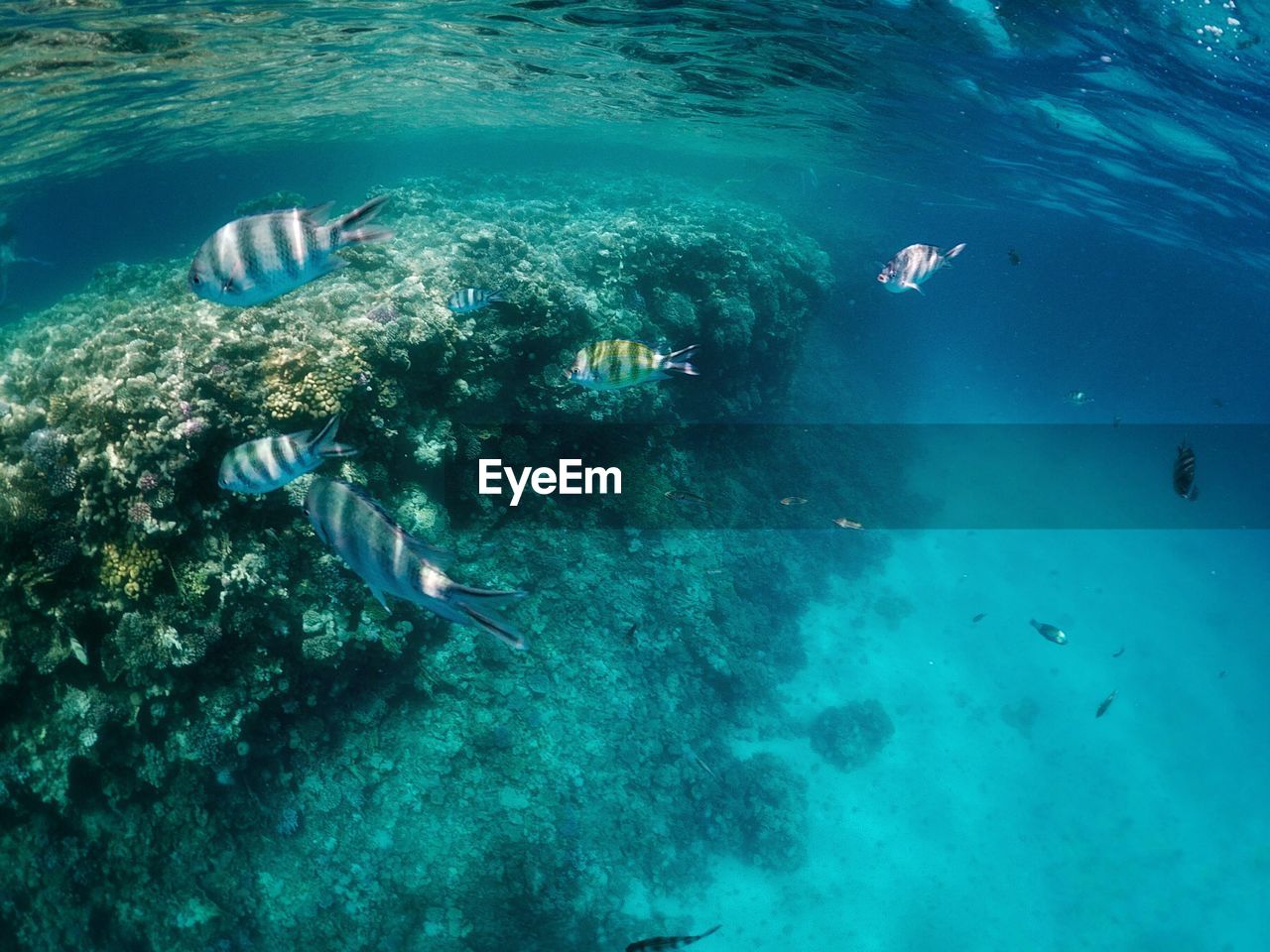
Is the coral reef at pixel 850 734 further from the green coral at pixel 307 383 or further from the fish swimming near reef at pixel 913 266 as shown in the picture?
the green coral at pixel 307 383

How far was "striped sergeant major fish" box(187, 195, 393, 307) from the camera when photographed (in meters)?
3.31

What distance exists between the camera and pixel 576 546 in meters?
10.5

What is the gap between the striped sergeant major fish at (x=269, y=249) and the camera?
10.9ft

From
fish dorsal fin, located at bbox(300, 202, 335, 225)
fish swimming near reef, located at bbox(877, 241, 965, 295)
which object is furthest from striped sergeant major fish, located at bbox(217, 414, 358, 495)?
fish swimming near reef, located at bbox(877, 241, 965, 295)

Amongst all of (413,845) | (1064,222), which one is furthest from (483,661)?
(1064,222)

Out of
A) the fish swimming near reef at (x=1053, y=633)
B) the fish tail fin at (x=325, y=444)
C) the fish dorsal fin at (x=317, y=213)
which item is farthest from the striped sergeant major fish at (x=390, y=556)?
the fish swimming near reef at (x=1053, y=633)

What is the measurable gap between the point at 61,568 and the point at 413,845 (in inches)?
202

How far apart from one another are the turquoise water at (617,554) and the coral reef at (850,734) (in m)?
0.11

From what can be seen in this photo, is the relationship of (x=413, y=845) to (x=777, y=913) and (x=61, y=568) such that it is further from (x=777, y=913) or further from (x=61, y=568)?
(x=777, y=913)

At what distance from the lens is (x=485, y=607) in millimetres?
2041

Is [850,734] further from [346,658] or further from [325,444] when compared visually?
[325,444]

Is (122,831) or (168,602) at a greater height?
(168,602)

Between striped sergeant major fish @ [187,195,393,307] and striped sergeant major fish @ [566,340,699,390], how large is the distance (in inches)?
74.5

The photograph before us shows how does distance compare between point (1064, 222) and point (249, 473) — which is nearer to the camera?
point (249, 473)
